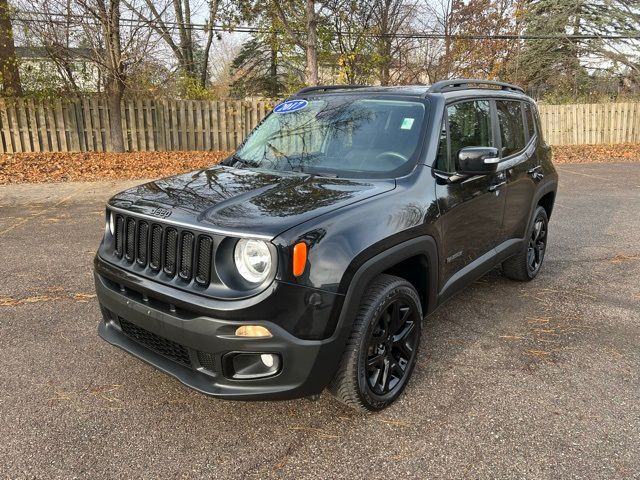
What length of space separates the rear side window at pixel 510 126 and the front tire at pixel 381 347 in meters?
1.93

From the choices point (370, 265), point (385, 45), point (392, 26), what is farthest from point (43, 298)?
point (392, 26)

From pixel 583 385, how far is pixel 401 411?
3.98 feet

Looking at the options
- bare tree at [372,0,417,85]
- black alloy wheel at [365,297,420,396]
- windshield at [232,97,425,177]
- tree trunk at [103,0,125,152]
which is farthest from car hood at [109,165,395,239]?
bare tree at [372,0,417,85]

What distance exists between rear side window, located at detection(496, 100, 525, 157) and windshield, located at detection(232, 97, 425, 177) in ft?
3.87

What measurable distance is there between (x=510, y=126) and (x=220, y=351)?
3.34m

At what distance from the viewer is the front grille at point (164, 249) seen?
2449 millimetres

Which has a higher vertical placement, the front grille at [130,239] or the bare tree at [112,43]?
the bare tree at [112,43]

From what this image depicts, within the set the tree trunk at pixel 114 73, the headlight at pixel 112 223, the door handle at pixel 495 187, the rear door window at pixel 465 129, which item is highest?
the tree trunk at pixel 114 73

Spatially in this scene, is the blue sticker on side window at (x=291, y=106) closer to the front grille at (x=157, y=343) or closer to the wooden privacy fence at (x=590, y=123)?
the front grille at (x=157, y=343)

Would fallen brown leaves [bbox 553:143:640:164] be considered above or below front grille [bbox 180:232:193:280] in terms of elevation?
below

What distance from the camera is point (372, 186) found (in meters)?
2.97

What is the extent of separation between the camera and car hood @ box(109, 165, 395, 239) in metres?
2.44

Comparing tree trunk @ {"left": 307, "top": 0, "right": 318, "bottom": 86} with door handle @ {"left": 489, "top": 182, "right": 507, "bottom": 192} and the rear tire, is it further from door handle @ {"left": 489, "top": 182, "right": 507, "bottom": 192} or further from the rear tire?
door handle @ {"left": 489, "top": 182, "right": 507, "bottom": 192}

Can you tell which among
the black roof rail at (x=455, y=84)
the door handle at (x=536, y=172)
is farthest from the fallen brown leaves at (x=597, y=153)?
the black roof rail at (x=455, y=84)
